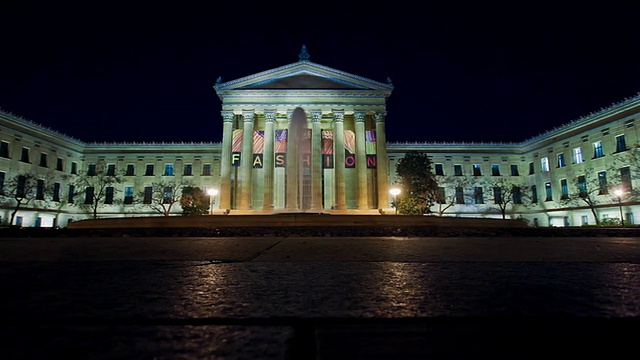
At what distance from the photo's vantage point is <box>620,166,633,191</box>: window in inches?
1369

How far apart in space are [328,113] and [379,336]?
37.7 m

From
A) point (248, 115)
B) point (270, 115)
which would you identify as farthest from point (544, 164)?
point (248, 115)

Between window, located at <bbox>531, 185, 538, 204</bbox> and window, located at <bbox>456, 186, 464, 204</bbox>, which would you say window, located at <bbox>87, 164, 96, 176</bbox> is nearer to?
window, located at <bbox>456, 186, 464, 204</bbox>

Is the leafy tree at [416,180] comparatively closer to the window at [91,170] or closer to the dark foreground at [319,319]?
the dark foreground at [319,319]

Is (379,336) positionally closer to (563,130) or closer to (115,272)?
(115,272)

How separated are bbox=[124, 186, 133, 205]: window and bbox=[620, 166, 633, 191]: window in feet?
Result: 182

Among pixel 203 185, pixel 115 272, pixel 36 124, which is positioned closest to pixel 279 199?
pixel 203 185

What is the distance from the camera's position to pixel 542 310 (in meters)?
1.20

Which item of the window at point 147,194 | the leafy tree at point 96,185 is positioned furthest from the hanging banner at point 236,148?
the leafy tree at point 96,185

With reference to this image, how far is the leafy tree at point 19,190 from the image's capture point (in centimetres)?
3838

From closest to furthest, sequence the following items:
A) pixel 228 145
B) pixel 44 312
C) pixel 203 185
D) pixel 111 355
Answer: pixel 111 355 < pixel 44 312 < pixel 228 145 < pixel 203 185

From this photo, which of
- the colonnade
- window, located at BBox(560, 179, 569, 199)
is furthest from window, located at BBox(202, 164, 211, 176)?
window, located at BBox(560, 179, 569, 199)

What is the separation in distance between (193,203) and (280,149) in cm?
951

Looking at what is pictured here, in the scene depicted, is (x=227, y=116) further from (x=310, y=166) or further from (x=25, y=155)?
(x=25, y=155)
